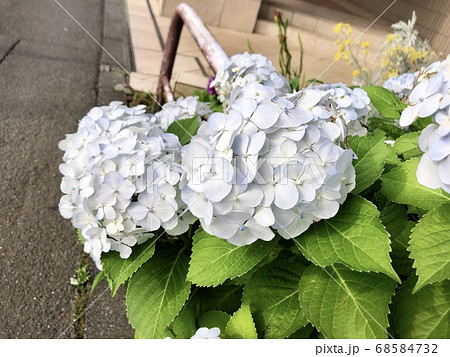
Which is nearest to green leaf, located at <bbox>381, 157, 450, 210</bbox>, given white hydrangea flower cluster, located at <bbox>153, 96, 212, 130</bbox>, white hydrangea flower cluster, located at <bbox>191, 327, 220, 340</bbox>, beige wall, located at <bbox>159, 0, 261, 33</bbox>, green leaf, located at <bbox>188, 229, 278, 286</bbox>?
green leaf, located at <bbox>188, 229, 278, 286</bbox>

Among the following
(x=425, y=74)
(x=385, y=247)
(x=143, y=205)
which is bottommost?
(x=143, y=205)

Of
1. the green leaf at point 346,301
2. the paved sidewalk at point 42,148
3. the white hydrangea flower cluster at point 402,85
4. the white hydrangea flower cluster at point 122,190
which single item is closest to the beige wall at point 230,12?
the paved sidewalk at point 42,148

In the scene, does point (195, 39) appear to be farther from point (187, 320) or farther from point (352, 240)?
point (352, 240)

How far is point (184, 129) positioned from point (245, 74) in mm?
348

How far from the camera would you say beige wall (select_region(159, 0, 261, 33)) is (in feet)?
16.1

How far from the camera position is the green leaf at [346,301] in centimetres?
72

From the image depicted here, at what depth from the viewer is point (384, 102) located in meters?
1.06

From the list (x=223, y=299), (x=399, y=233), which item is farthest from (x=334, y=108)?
(x=223, y=299)
